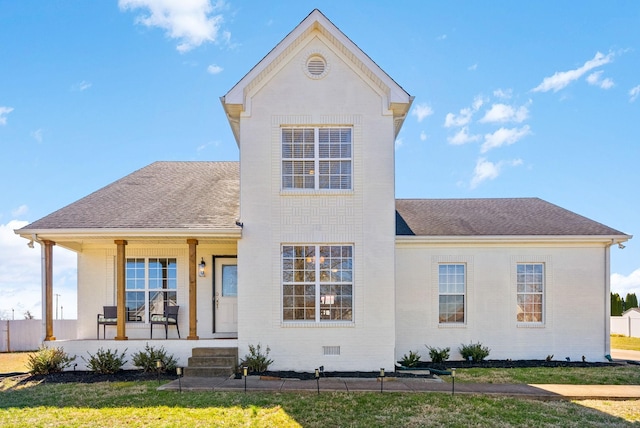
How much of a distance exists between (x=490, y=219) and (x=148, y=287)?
33.9 ft

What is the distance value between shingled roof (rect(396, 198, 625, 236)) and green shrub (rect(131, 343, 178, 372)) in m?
6.97

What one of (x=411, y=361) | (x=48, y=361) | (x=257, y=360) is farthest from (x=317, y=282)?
(x=48, y=361)

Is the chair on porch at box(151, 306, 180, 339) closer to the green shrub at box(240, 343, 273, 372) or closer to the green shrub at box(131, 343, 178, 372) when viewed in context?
the green shrub at box(131, 343, 178, 372)

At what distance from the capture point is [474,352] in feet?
42.8

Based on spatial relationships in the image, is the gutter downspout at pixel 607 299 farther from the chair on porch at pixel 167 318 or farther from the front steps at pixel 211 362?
the chair on porch at pixel 167 318

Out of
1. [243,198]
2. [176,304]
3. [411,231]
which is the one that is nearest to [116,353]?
[176,304]

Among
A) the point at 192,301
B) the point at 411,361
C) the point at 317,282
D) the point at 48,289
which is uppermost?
the point at 317,282

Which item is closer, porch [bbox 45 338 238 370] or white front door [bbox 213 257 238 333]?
porch [bbox 45 338 238 370]

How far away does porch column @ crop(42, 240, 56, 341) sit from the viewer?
38.5 ft

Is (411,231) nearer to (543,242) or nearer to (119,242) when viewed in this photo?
(543,242)

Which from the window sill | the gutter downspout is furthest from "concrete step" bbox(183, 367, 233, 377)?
the gutter downspout

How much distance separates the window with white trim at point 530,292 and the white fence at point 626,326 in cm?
1343

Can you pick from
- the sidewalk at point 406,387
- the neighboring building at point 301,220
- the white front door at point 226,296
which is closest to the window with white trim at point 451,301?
the neighboring building at point 301,220

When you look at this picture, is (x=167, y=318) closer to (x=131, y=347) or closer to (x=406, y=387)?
(x=131, y=347)
